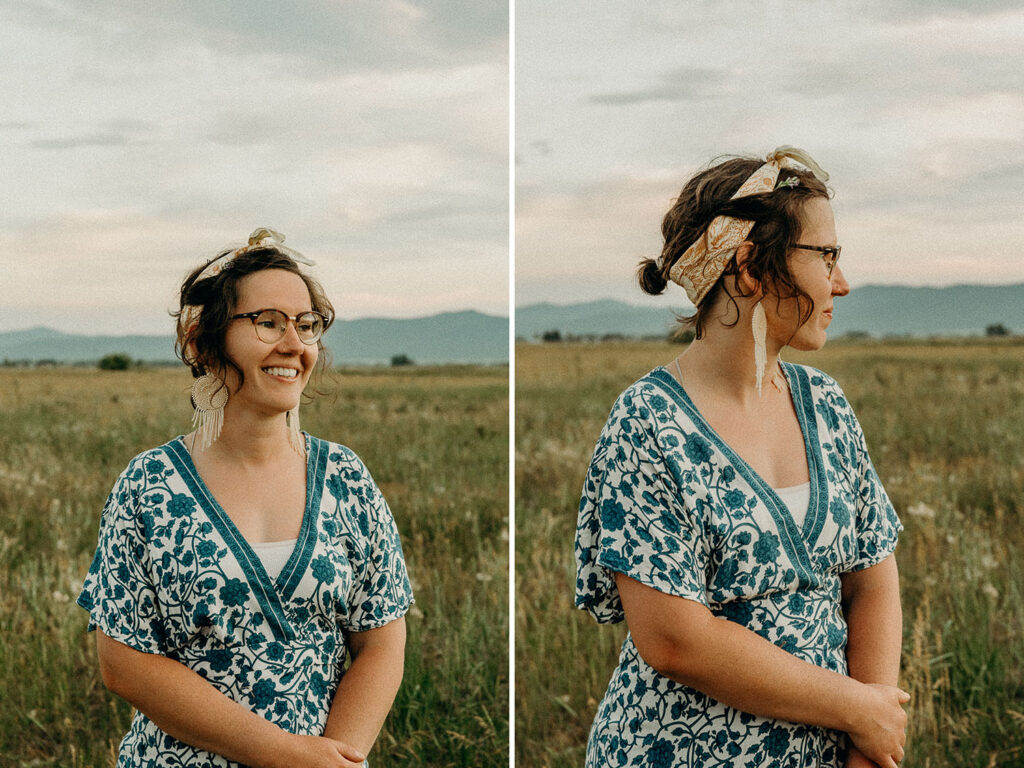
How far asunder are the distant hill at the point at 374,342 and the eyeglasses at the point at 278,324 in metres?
1.62

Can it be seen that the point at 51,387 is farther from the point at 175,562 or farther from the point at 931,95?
the point at 931,95

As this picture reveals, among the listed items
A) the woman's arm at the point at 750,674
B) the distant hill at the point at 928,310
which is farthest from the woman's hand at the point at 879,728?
the distant hill at the point at 928,310

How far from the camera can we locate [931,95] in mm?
3531

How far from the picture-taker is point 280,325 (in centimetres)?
140

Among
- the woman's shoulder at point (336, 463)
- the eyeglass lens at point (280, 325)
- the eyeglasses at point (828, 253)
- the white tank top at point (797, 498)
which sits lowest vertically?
the white tank top at point (797, 498)

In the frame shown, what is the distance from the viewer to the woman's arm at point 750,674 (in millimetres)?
1186

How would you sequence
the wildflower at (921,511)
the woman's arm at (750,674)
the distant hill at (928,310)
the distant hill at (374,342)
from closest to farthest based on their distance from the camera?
the woman's arm at (750,674), the wildflower at (921,511), the distant hill at (374,342), the distant hill at (928,310)

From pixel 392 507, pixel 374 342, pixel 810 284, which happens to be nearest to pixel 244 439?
A: pixel 810 284

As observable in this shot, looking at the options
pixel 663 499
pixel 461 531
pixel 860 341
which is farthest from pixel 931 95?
pixel 663 499

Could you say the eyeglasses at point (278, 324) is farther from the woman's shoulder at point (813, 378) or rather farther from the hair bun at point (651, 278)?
the woman's shoulder at point (813, 378)

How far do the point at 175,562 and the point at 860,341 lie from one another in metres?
3.47

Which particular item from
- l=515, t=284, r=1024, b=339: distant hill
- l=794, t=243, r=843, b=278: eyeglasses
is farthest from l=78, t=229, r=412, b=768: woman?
l=515, t=284, r=1024, b=339: distant hill

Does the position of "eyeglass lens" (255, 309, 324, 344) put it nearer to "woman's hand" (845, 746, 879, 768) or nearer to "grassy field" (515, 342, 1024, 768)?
"woman's hand" (845, 746, 879, 768)

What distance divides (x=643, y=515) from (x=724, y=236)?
1.31ft
